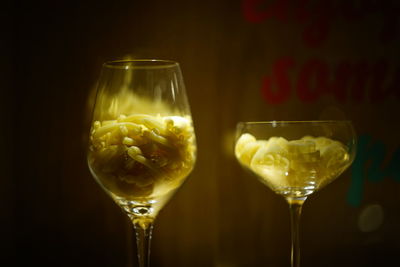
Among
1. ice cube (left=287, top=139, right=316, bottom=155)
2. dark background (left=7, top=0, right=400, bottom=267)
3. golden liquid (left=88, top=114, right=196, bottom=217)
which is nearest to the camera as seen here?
golden liquid (left=88, top=114, right=196, bottom=217)

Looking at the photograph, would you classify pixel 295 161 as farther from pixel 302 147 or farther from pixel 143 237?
pixel 143 237

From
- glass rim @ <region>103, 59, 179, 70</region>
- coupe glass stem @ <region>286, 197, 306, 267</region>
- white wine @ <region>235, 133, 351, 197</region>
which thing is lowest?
coupe glass stem @ <region>286, 197, 306, 267</region>

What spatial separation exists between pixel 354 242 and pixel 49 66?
0.84 metres

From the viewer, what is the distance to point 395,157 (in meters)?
1.06

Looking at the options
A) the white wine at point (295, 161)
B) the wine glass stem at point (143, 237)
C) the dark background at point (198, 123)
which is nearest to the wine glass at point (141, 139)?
the wine glass stem at point (143, 237)

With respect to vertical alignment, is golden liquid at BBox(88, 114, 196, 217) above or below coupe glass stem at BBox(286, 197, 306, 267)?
above

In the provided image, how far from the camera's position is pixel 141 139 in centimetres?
50

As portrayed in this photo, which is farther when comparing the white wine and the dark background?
the dark background

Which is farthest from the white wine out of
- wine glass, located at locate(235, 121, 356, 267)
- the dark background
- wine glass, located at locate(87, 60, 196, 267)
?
the dark background

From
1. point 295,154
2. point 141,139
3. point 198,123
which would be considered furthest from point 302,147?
point 198,123

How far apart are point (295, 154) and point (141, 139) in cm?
23

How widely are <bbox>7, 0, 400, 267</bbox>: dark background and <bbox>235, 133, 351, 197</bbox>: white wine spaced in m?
0.36

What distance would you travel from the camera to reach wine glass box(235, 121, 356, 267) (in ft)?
2.03

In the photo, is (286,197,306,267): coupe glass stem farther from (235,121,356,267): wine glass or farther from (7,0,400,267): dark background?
(7,0,400,267): dark background
